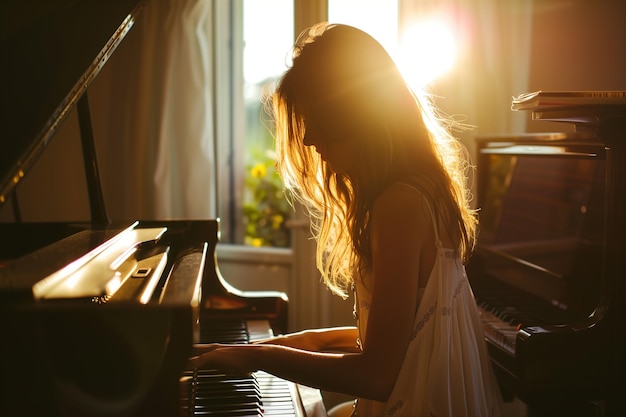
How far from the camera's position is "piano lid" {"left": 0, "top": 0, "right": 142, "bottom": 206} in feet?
3.61

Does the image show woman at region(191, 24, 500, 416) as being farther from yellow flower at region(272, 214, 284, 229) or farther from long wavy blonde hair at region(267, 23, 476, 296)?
yellow flower at region(272, 214, 284, 229)

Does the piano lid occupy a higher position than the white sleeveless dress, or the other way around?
the piano lid

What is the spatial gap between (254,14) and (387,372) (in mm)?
2572

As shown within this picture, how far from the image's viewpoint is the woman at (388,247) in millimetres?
1239

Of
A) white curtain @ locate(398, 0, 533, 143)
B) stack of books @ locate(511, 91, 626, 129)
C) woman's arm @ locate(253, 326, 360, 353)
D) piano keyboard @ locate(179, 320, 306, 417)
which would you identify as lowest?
piano keyboard @ locate(179, 320, 306, 417)

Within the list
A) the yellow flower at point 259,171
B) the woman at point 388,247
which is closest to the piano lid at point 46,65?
the woman at point 388,247

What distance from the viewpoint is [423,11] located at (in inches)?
110

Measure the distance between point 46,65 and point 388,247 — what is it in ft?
2.77

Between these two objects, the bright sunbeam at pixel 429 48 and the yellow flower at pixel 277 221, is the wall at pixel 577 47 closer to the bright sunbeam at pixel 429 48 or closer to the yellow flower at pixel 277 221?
the bright sunbeam at pixel 429 48

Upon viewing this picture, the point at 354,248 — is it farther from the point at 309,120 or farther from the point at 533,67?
the point at 533,67

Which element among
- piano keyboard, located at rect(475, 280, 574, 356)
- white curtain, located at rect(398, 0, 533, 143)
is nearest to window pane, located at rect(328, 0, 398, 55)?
white curtain, located at rect(398, 0, 533, 143)

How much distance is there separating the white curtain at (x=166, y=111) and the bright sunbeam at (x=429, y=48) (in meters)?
0.95

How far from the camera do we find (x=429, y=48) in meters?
2.79

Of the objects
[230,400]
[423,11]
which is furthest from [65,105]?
[423,11]
